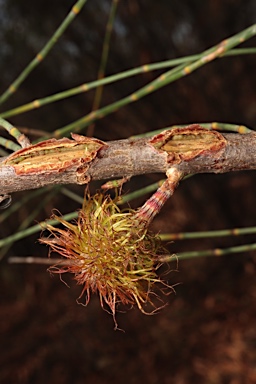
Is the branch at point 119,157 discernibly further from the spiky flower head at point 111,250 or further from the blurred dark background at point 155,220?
the blurred dark background at point 155,220

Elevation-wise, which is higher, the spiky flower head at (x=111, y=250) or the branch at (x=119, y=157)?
the branch at (x=119, y=157)

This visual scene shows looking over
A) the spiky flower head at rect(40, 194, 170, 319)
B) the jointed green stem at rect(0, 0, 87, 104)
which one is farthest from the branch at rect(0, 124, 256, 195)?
the jointed green stem at rect(0, 0, 87, 104)

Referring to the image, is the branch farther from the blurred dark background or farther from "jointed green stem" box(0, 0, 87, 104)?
the blurred dark background

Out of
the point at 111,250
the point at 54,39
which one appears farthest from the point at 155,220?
the point at 111,250

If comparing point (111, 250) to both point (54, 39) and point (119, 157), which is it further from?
point (54, 39)

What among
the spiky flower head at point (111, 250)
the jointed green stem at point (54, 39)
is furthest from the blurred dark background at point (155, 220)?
the spiky flower head at point (111, 250)

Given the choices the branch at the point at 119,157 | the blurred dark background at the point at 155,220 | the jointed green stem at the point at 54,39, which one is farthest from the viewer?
the blurred dark background at the point at 155,220
